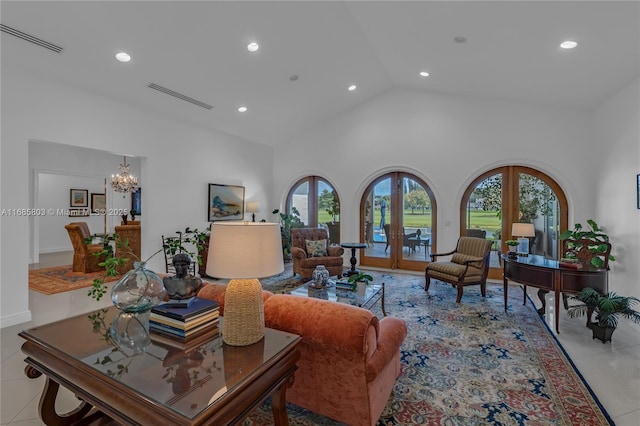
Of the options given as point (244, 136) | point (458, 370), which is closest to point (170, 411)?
point (458, 370)

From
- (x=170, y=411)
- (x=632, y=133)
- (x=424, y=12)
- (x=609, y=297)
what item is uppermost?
(x=424, y=12)

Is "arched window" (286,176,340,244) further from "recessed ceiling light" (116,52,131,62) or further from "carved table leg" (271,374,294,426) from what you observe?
"carved table leg" (271,374,294,426)

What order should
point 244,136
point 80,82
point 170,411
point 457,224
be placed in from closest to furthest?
point 170,411
point 80,82
point 457,224
point 244,136

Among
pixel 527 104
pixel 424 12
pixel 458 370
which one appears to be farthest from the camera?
pixel 527 104

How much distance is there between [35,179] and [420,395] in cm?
958

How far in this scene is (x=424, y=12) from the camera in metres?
3.70

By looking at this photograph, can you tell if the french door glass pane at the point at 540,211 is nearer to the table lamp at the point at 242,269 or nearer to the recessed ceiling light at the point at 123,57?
the table lamp at the point at 242,269

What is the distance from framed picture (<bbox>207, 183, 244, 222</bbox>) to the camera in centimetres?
668

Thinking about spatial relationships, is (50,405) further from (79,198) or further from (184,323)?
(79,198)

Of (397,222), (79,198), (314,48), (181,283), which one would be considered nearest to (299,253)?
(397,222)

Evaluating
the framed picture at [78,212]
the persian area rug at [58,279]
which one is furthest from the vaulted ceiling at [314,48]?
the framed picture at [78,212]

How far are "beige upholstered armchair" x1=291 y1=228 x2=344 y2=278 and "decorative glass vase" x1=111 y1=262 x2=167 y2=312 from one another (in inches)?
167

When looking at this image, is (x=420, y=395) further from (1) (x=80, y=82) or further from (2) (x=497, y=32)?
(1) (x=80, y=82)

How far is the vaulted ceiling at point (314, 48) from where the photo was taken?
10.9ft
